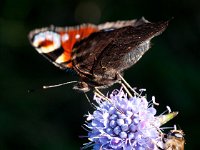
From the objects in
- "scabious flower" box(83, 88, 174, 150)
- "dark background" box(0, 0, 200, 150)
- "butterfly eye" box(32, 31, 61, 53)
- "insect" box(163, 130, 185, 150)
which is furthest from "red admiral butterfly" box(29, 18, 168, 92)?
"dark background" box(0, 0, 200, 150)

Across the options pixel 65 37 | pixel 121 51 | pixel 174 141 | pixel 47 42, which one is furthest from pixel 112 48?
pixel 174 141

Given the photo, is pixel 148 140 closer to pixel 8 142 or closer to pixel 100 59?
pixel 100 59

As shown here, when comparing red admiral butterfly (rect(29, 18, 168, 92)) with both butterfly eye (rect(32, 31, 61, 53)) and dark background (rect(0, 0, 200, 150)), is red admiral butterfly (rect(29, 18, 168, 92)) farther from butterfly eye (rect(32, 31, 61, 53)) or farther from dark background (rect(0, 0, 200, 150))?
dark background (rect(0, 0, 200, 150))

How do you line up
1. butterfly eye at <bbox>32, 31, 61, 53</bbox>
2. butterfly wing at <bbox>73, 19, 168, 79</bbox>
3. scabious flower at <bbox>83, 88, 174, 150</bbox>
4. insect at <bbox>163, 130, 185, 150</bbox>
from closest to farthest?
1. insect at <bbox>163, 130, 185, 150</bbox>
2. scabious flower at <bbox>83, 88, 174, 150</bbox>
3. butterfly wing at <bbox>73, 19, 168, 79</bbox>
4. butterfly eye at <bbox>32, 31, 61, 53</bbox>

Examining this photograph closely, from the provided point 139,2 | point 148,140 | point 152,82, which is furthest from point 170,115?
point 139,2

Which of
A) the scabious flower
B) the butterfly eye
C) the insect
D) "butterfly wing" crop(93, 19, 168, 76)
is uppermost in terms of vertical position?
the butterfly eye

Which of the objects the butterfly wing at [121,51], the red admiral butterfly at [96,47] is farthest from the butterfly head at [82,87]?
the butterfly wing at [121,51]

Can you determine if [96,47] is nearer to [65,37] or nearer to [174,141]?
[65,37]
